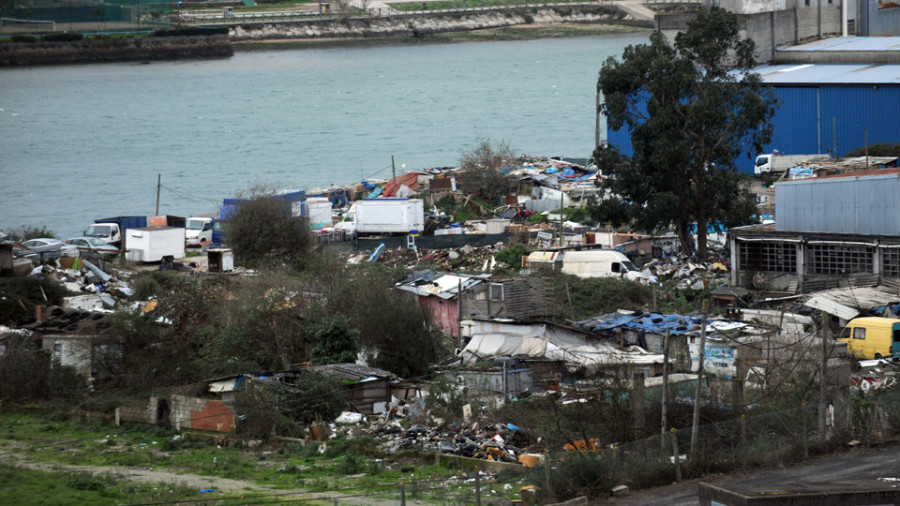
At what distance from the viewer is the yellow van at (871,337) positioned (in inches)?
667

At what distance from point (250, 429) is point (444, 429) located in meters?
2.70

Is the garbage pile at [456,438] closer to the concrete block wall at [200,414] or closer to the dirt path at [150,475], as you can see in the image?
the concrete block wall at [200,414]

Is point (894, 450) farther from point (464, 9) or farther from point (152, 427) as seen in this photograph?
point (464, 9)

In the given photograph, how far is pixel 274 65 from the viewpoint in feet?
384

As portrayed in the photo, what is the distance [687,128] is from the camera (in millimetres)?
26141

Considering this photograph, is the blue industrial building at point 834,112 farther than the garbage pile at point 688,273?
Yes

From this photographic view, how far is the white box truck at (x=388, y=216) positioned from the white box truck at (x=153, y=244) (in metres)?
4.32

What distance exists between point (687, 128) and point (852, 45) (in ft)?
57.7

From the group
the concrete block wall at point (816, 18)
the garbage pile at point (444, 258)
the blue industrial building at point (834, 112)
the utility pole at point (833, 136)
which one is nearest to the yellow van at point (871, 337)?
the garbage pile at point (444, 258)

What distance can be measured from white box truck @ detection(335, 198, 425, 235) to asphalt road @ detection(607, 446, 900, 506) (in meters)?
18.8

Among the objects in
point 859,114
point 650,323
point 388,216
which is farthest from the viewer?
point 859,114

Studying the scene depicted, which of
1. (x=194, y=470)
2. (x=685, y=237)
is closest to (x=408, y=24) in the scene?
(x=685, y=237)

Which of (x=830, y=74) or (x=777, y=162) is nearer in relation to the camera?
(x=777, y=162)

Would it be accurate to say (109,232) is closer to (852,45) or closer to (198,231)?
(198,231)
